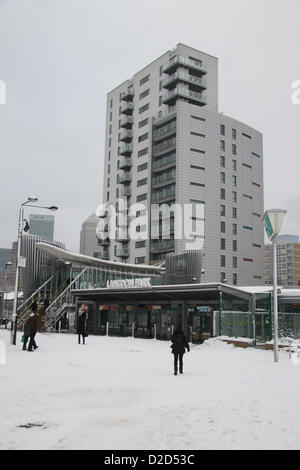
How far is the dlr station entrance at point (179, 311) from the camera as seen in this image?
24.5 metres

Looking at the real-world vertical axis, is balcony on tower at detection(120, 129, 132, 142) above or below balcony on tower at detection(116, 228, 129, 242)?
above

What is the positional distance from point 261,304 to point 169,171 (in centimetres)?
4017

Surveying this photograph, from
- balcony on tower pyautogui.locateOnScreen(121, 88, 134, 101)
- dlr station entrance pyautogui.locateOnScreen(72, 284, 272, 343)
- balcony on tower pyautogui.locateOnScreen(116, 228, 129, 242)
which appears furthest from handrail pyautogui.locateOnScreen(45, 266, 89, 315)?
balcony on tower pyautogui.locateOnScreen(121, 88, 134, 101)

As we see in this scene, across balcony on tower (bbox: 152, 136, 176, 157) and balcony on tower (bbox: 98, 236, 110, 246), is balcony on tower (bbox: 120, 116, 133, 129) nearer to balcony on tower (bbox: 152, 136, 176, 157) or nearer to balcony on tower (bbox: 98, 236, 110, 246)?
balcony on tower (bbox: 152, 136, 176, 157)

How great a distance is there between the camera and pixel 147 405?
917 centimetres

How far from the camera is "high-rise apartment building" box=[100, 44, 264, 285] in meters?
66.3

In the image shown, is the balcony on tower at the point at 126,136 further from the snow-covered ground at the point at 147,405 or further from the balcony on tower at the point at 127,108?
the snow-covered ground at the point at 147,405

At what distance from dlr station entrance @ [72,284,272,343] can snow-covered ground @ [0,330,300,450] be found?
769 cm

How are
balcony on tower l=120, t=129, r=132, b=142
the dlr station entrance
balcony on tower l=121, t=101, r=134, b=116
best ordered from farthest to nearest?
balcony on tower l=121, t=101, r=134, b=116 → balcony on tower l=120, t=129, r=132, b=142 → the dlr station entrance

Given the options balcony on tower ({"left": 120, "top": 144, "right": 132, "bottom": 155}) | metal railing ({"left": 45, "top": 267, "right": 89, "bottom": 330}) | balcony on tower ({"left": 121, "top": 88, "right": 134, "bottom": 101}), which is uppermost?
balcony on tower ({"left": 121, "top": 88, "right": 134, "bottom": 101})

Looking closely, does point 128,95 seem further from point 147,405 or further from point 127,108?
point 147,405

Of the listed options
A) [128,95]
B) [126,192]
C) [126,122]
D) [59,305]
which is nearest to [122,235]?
[126,192]

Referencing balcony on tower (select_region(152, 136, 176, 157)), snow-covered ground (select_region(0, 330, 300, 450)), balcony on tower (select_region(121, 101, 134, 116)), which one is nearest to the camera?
snow-covered ground (select_region(0, 330, 300, 450))

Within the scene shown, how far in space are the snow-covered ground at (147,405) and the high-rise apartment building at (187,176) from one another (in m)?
49.6
